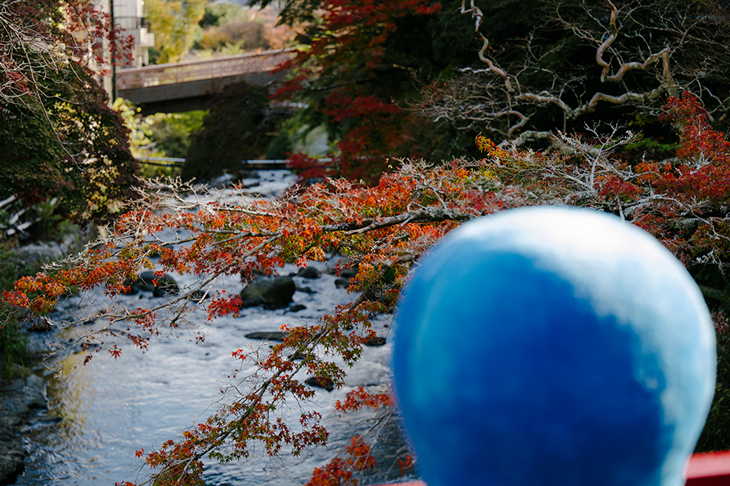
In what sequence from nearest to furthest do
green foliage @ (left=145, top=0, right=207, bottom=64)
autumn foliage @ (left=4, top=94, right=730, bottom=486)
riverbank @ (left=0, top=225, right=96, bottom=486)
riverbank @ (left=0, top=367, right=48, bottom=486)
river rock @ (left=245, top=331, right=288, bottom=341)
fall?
autumn foliage @ (left=4, top=94, right=730, bottom=486) < riverbank @ (left=0, top=367, right=48, bottom=486) < riverbank @ (left=0, top=225, right=96, bottom=486) < river rock @ (left=245, top=331, right=288, bottom=341) < green foliage @ (left=145, top=0, right=207, bottom=64)

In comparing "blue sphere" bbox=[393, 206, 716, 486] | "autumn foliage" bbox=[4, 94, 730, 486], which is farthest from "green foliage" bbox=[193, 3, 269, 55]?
"blue sphere" bbox=[393, 206, 716, 486]

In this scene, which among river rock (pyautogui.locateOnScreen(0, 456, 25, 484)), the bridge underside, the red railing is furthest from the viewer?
the bridge underside

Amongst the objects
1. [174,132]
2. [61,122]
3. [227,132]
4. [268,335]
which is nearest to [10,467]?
[268,335]

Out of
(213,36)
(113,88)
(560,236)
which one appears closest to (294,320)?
(113,88)

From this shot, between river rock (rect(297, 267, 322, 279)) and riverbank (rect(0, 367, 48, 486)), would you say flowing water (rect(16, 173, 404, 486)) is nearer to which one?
riverbank (rect(0, 367, 48, 486))

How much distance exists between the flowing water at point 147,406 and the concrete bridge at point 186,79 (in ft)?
35.2

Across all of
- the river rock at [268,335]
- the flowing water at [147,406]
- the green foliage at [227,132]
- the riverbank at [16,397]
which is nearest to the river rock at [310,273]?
the flowing water at [147,406]

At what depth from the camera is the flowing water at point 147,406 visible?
7.69 metres

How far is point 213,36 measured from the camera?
124ft

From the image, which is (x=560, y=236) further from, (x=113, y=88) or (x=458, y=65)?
(x=113, y=88)

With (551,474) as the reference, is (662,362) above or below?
above

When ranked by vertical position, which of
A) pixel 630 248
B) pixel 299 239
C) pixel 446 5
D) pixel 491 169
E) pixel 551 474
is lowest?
pixel 299 239

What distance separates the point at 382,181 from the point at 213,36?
3558 centimetres

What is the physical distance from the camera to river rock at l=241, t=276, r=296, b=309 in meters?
13.4
